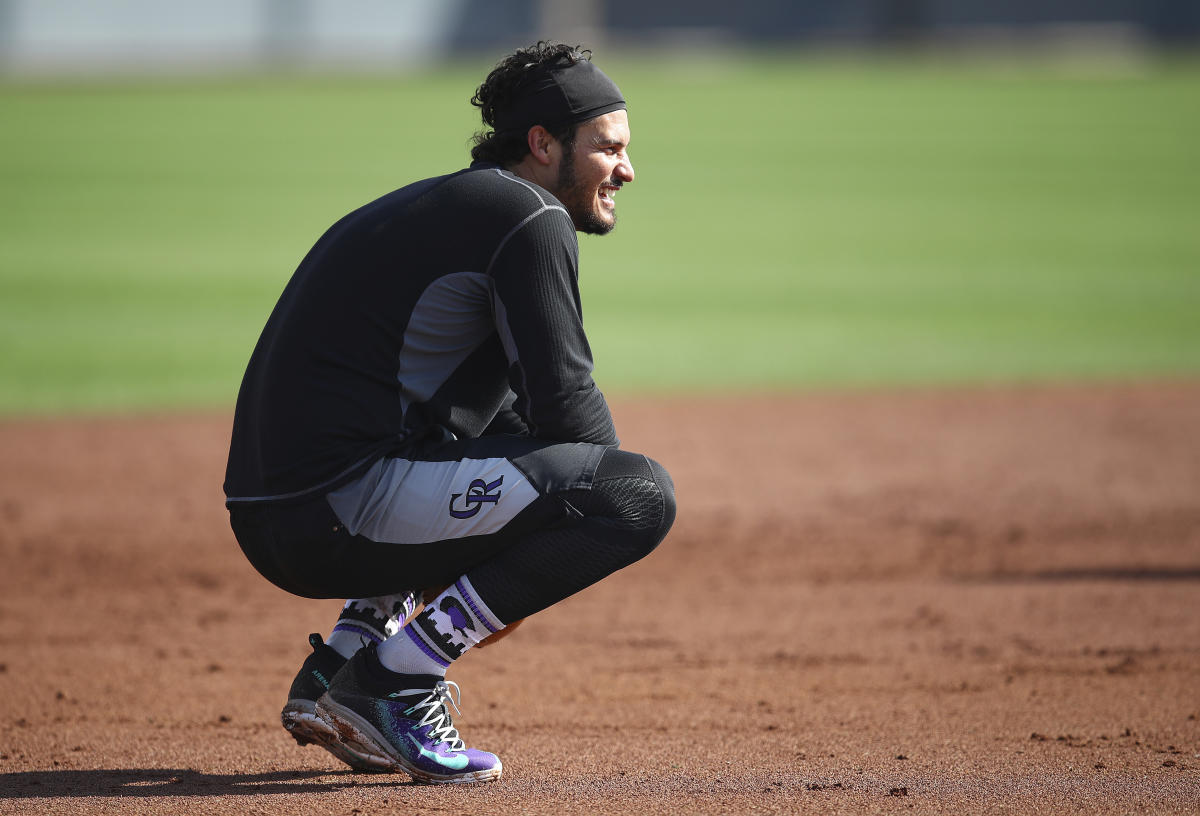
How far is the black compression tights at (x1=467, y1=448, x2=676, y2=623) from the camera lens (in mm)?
3141

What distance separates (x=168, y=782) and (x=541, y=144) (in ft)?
5.96

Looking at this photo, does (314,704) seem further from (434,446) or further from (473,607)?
(434,446)

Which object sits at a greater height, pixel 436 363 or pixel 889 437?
pixel 436 363

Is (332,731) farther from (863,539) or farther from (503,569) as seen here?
(863,539)

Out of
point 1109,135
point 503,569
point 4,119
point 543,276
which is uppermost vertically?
point 543,276

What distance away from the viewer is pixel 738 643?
4773mm

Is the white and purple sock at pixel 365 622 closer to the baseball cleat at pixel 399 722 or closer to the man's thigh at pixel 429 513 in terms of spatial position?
the baseball cleat at pixel 399 722

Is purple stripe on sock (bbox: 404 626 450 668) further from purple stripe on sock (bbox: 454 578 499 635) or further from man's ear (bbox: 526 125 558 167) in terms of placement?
man's ear (bbox: 526 125 558 167)

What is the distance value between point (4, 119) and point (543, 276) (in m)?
31.2

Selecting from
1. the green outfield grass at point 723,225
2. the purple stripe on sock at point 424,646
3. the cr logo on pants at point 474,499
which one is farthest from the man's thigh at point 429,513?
the green outfield grass at point 723,225

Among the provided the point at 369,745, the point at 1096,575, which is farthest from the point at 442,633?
the point at 1096,575

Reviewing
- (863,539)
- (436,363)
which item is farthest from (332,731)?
(863,539)

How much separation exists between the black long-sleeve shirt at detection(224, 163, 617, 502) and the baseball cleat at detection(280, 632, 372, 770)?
0.54 m

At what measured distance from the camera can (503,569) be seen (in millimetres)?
3158
